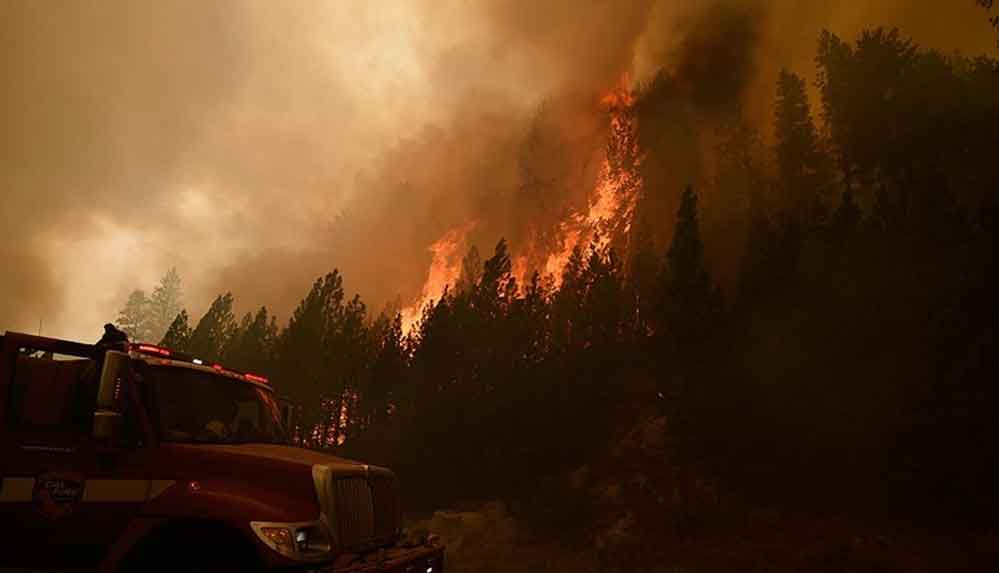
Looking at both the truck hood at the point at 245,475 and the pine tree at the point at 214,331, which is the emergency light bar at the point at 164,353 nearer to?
the truck hood at the point at 245,475

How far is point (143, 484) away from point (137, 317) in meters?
111

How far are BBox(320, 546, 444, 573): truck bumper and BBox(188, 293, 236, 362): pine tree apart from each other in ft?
202

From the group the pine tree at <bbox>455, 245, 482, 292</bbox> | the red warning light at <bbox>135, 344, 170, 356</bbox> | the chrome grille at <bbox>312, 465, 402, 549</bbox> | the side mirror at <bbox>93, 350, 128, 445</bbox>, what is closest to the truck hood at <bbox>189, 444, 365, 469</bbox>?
the chrome grille at <bbox>312, 465, 402, 549</bbox>

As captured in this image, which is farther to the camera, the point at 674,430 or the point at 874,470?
the point at 674,430

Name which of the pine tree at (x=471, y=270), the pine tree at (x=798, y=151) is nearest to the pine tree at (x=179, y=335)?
the pine tree at (x=471, y=270)

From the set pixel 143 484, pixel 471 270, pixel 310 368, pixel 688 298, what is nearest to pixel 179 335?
pixel 310 368

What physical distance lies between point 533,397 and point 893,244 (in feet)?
65.8

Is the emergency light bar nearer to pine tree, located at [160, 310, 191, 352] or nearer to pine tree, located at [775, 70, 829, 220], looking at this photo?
pine tree, located at [775, 70, 829, 220]

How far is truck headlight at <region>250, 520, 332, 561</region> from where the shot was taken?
5.27m

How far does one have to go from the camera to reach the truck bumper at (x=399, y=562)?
5.68m

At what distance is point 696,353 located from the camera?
27906 millimetres

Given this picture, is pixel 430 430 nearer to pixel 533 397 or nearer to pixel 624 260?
pixel 533 397

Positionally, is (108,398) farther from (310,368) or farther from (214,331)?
(214,331)

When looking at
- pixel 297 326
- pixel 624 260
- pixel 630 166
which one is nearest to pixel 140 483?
pixel 297 326
